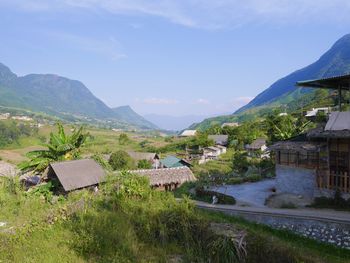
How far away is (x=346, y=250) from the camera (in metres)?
13.6

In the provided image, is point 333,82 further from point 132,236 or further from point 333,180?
point 132,236

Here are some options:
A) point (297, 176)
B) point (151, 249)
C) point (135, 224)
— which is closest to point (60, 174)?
point (135, 224)

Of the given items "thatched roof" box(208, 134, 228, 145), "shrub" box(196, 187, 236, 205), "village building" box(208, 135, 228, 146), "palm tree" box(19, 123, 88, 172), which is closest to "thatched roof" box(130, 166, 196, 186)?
"palm tree" box(19, 123, 88, 172)

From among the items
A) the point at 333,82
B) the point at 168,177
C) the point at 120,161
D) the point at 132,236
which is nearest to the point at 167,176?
the point at 168,177

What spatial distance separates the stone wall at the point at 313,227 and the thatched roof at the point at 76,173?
35.3 ft

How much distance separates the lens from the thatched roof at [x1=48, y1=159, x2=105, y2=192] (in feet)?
69.1

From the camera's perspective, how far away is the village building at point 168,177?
27875 millimetres

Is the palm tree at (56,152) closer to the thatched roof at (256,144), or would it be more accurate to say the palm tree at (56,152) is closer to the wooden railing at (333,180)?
the wooden railing at (333,180)

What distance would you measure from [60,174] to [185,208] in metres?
11.3

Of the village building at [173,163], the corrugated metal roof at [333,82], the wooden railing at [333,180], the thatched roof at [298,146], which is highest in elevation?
the corrugated metal roof at [333,82]

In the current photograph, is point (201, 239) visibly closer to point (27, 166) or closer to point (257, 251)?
point (257, 251)

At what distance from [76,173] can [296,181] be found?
13.0 m

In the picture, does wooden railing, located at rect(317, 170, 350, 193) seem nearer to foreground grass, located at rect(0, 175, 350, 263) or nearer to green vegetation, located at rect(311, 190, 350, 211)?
green vegetation, located at rect(311, 190, 350, 211)

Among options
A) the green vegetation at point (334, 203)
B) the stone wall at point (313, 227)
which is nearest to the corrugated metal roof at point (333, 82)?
the green vegetation at point (334, 203)
